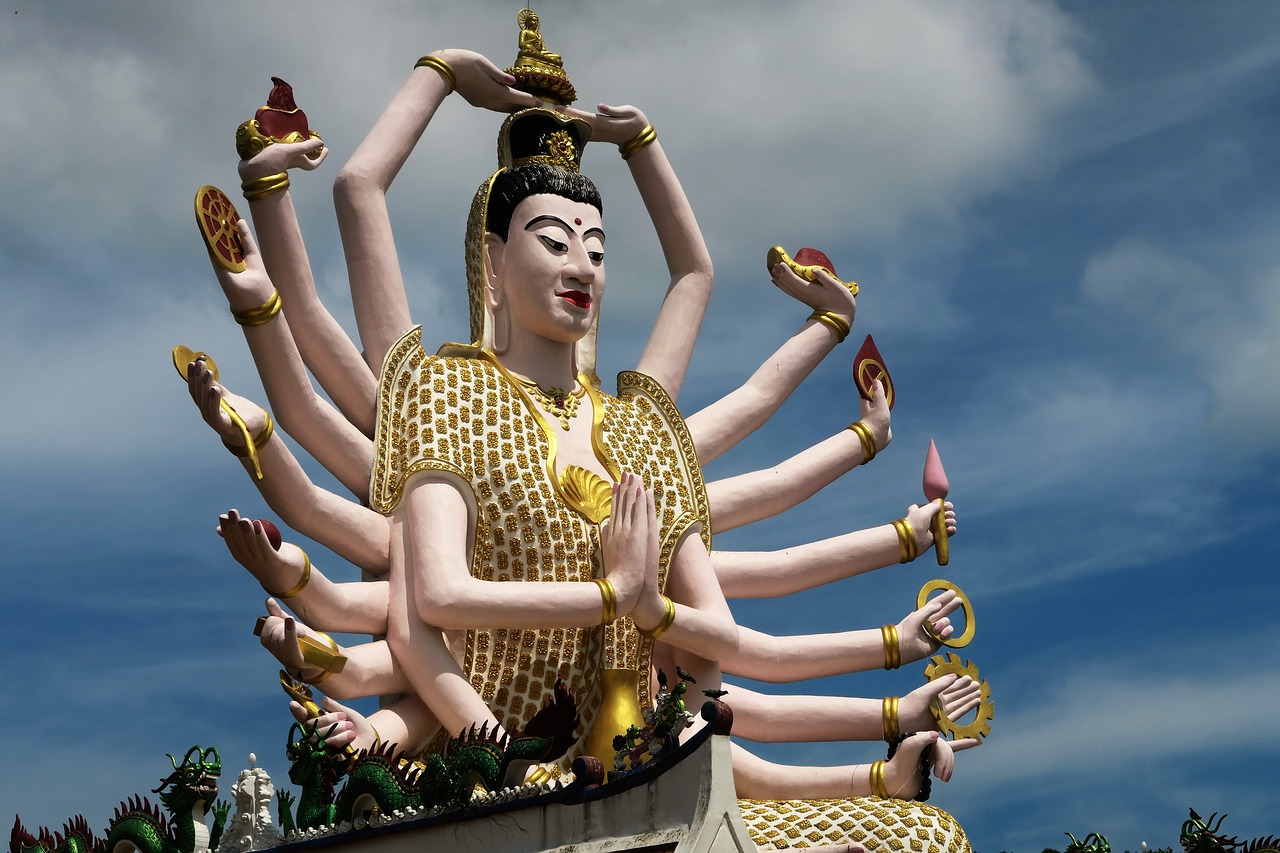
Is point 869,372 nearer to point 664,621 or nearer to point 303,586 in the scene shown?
point 664,621

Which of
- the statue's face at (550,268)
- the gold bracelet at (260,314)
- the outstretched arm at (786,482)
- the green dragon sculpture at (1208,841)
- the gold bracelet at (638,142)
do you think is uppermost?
the gold bracelet at (638,142)

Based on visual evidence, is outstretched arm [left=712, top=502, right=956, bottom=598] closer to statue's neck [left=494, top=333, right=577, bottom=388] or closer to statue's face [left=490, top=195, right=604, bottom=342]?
statue's neck [left=494, top=333, right=577, bottom=388]

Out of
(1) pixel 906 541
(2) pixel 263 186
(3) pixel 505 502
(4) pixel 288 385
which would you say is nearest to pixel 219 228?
(2) pixel 263 186

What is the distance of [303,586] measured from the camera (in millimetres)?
10820

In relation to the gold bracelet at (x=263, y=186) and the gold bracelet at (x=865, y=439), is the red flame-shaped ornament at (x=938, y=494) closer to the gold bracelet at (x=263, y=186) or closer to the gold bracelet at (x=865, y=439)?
the gold bracelet at (x=865, y=439)

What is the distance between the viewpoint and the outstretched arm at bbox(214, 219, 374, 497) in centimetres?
1125

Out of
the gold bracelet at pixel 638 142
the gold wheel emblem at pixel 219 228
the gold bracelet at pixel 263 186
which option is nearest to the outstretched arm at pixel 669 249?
the gold bracelet at pixel 638 142

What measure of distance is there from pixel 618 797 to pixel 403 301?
4.00 meters

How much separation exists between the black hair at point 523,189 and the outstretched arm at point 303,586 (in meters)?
2.30

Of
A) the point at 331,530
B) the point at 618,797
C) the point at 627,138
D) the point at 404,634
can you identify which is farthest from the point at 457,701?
the point at 627,138

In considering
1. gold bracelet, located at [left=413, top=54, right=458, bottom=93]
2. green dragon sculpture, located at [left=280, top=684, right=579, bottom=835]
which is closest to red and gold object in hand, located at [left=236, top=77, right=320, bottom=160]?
gold bracelet, located at [left=413, top=54, right=458, bottom=93]

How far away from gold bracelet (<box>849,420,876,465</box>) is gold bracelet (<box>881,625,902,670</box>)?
4.26 feet

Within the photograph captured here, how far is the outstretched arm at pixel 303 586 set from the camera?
416 inches

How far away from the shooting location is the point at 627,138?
43.2 ft
